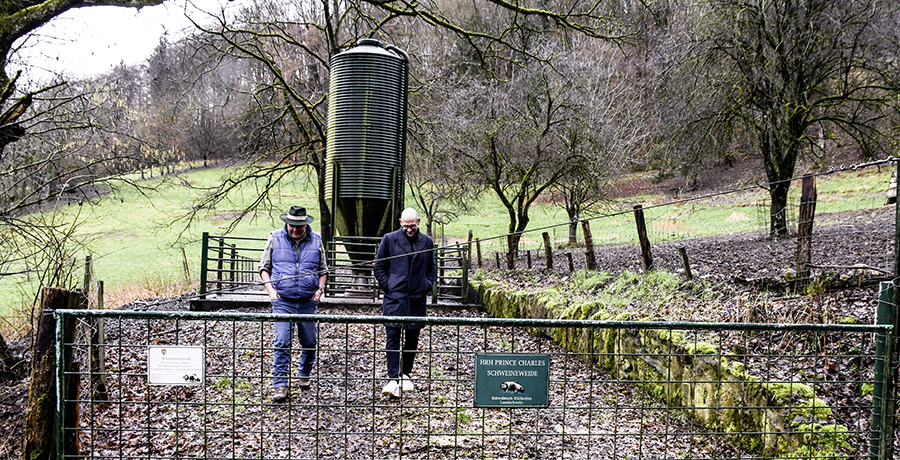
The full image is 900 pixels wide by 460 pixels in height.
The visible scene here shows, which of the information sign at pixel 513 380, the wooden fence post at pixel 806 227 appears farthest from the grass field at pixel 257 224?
the information sign at pixel 513 380

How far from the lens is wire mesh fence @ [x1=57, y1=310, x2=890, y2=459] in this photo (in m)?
3.50

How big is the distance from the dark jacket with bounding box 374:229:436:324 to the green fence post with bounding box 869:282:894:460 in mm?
3627

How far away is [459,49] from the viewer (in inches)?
990

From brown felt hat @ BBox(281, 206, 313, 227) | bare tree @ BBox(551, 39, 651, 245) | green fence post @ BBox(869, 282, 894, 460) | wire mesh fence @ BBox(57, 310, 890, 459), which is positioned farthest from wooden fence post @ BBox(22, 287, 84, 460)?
bare tree @ BBox(551, 39, 651, 245)

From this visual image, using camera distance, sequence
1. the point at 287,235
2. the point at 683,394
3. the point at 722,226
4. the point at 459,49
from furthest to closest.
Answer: the point at 459,49 → the point at 722,226 → the point at 287,235 → the point at 683,394

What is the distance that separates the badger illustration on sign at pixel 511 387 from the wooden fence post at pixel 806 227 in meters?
4.84

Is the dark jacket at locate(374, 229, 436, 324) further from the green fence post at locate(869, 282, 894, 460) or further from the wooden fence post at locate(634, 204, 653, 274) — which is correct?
the wooden fence post at locate(634, 204, 653, 274)

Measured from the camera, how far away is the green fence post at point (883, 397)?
12.1 feet

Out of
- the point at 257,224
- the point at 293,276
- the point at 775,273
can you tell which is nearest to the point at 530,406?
the point at 293,276

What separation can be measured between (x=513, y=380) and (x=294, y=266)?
3180mm

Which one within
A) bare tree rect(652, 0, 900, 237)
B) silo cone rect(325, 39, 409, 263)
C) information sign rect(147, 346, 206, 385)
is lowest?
information sign rect(147, 346, 206, 385)

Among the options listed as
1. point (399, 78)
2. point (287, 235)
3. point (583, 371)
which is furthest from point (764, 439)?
point (399, 78)

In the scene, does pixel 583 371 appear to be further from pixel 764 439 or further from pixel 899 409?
pixel 899 409

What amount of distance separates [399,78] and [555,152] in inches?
398
